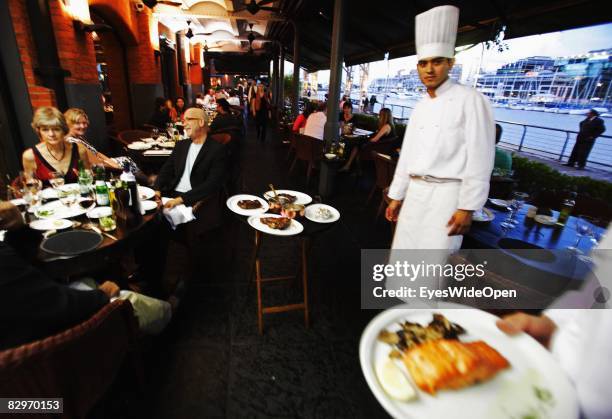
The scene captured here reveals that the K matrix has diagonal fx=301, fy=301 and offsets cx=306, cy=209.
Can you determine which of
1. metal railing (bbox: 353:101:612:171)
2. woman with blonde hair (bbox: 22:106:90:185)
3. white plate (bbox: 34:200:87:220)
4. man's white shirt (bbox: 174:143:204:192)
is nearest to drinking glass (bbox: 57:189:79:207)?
white plate (bbox: 34:200:87:220)

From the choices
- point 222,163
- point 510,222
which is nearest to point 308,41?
point 222,163

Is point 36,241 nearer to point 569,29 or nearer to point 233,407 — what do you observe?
point 233,407

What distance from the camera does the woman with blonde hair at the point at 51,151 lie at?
7.59 feet

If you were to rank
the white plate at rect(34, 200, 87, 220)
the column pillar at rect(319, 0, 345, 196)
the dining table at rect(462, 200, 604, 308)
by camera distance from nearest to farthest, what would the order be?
the dining table at rect(462, 200, 604, 308), the white plate at rect(34, 200, 87, 220), the column pillar at rect(319, 0, 345, 196)

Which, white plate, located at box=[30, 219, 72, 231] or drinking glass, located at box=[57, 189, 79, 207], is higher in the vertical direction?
drinking glass, located at box=[57, 189, 79, 207]

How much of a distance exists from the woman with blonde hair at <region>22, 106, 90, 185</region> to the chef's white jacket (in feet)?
8.63

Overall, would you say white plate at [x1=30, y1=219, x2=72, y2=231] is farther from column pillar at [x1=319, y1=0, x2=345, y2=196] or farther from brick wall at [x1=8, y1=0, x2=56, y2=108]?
column pillar at [x1=319, y1=0, x2=345, y2=196]

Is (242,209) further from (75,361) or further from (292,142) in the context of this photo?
(292,142)

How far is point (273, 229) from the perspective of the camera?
1847mm

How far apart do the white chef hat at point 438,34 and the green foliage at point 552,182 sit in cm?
275

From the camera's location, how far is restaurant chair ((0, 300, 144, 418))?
34.9 inches

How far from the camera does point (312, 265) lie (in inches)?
121

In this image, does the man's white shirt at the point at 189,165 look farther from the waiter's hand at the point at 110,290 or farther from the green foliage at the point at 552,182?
the green foliage at the point at 552,182

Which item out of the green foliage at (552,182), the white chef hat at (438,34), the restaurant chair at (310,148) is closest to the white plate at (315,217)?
the white chef hat at (438,34)
